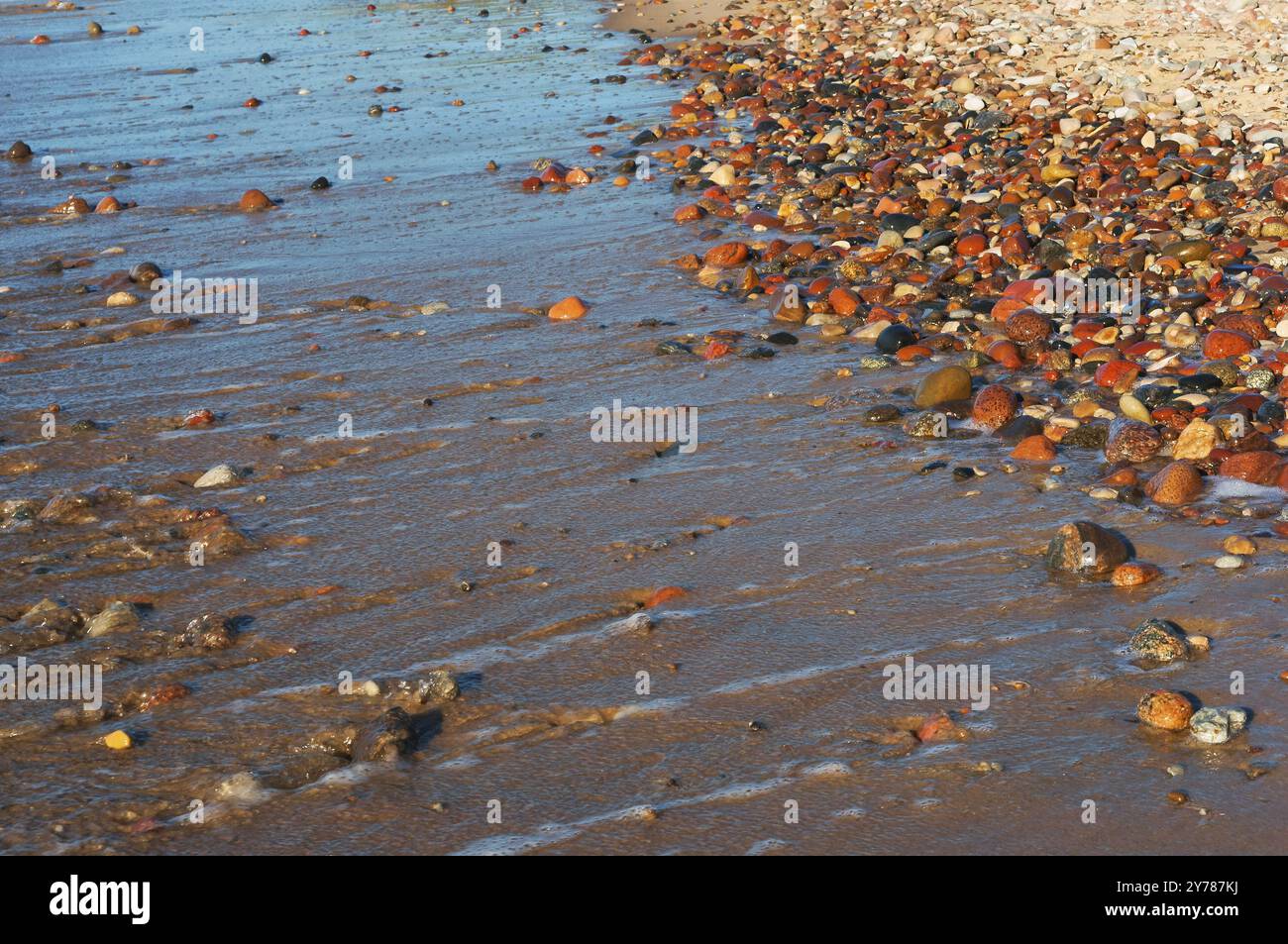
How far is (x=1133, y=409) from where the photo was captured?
6262 millimetres

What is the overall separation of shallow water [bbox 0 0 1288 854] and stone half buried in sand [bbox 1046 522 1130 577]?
9cm

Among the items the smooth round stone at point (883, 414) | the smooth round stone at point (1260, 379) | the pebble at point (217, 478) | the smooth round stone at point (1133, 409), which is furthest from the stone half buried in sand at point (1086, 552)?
the pebble at point (217, 478)

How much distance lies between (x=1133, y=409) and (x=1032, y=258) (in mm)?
2388

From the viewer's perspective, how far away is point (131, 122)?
14023 millimetres

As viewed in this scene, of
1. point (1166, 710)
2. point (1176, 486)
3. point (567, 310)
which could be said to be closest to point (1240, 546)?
point (1176, 486)

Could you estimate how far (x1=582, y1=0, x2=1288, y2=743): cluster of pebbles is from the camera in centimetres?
601

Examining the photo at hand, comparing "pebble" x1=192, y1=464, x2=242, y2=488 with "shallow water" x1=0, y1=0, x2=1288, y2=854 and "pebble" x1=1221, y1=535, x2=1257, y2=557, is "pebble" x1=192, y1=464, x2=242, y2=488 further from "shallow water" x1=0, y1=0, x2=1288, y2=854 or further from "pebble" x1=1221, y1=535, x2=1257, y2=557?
"pebble" x1=1221, y1=535, x2=1257, y2=557

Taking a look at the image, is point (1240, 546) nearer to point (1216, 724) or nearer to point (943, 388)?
point (1216, 724)

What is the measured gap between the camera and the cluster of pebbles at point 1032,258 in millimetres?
6008

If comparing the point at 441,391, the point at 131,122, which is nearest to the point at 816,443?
the point at 441,391

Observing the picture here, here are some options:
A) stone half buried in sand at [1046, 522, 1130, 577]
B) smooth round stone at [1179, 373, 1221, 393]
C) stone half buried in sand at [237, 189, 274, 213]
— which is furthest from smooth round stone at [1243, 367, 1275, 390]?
stone half buried in sand at [237, 189, 274, 213]
